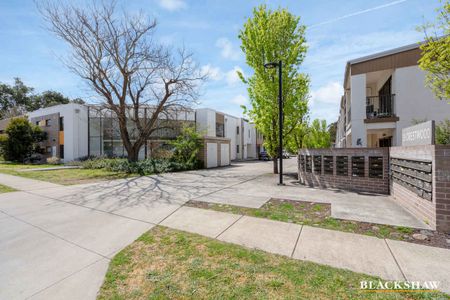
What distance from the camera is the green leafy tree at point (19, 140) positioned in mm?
23266

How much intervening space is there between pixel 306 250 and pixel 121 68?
54.4 feet

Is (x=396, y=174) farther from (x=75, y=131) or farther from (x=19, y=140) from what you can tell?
(x=19, y=140)

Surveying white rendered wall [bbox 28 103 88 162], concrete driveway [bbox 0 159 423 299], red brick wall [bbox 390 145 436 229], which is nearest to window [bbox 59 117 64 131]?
white rendered wall [bbox 28 103 88 162]

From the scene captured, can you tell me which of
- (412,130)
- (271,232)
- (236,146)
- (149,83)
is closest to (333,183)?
(412,130)

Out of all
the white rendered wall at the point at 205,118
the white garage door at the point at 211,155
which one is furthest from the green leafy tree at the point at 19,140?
the white garage door at the point at 211,155

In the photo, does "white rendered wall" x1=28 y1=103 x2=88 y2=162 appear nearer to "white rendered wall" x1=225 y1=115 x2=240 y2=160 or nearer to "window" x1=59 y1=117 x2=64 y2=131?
"window" x1=59 y1=117 x2=64 y2=131

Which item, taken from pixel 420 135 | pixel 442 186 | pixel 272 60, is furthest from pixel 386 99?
pixel 442 186

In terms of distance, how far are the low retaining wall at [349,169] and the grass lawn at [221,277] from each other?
219 inches

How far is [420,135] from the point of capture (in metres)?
4.60

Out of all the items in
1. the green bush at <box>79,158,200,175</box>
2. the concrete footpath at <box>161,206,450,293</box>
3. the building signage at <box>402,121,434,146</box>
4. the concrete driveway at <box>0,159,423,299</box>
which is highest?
the building signage at <box>402,121,434,146</box>

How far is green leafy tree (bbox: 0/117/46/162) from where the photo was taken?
76.3 feet

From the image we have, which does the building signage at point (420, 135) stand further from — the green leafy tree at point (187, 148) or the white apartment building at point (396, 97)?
the green leafy tree at point (187, 148)

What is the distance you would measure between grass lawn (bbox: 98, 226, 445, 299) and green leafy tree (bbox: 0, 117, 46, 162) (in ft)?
102

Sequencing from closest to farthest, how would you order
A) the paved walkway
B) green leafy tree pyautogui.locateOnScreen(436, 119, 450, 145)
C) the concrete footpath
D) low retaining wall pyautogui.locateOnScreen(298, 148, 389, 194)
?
the concrete footpath, green leafy tree pyautogui.locateOnScreen(436, 119, 450, 145), low retaining wall pyautogui.locateOnScreen(298, 148, 389, 194), the paved walkway
